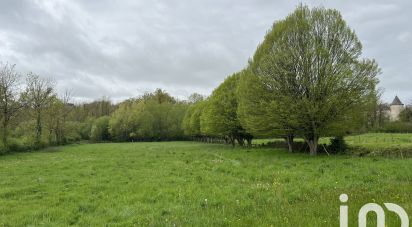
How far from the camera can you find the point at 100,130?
121438 mm

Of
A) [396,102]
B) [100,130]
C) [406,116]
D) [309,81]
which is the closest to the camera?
[309,81]

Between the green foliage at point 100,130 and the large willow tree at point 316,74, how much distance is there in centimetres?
9649

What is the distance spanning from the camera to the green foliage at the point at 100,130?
395 ft

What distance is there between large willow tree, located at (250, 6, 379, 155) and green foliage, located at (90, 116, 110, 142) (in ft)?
317

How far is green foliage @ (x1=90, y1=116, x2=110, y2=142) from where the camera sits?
12025 centimetres

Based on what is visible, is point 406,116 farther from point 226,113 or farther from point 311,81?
point 311,81

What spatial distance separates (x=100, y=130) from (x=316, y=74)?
101605 mm

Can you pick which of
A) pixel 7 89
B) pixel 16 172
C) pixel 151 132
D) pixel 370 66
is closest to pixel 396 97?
pixel 151 132

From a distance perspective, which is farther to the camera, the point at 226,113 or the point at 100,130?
the point at 100,130

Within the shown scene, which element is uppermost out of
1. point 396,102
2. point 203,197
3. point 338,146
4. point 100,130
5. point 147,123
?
point 396,102

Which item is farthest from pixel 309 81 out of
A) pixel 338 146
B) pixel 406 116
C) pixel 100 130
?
pixel 100 130

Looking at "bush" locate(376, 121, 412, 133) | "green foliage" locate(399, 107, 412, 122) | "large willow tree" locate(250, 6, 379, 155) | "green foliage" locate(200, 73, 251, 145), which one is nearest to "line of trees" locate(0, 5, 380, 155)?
"large willow tree" locate(250, 6, 379, 155)

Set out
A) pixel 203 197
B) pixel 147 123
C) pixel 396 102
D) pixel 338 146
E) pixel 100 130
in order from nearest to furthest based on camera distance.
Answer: pixel 203 197, pixel 338 146, pixel 147 123, pixel 100 130, pixel 396 102

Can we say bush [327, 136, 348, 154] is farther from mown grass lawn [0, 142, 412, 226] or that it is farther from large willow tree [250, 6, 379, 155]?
mown grass lawn [0, 142, 412, 226]
